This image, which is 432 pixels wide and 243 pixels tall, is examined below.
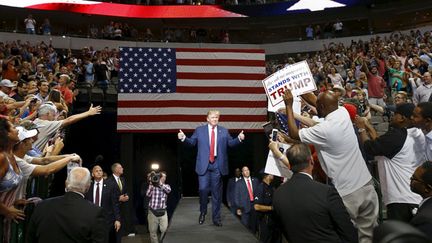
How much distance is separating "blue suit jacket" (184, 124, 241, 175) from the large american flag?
338 cm

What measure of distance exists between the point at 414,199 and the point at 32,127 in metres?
3.33

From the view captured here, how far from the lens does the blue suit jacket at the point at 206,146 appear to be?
5711 millimetres

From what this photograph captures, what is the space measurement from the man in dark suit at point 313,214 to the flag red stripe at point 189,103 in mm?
6721

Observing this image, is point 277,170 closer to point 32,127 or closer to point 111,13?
point 32,127

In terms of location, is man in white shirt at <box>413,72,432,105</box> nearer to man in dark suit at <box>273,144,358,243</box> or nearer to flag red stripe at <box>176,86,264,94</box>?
flag red stripe at <box>176,86,264,94</box>

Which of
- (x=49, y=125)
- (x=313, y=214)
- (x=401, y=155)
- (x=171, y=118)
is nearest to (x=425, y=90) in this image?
(x=401, y=155)

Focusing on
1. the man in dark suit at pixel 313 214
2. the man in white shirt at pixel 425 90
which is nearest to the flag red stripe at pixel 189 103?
the man in white shirt at pixel 425 90

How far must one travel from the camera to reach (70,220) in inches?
112

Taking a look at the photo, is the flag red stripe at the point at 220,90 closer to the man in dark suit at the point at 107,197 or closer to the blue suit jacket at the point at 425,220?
the man in dark suit at the point at 107,197

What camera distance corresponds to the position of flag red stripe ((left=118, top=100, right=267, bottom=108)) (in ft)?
30.0

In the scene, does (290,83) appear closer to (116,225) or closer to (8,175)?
(8,175)

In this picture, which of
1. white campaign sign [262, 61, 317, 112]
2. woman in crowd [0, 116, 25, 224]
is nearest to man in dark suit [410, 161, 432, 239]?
white campaign sign [262, 61, 317, 112]

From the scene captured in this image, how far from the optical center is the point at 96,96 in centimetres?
1182

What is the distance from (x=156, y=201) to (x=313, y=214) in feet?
24.6
